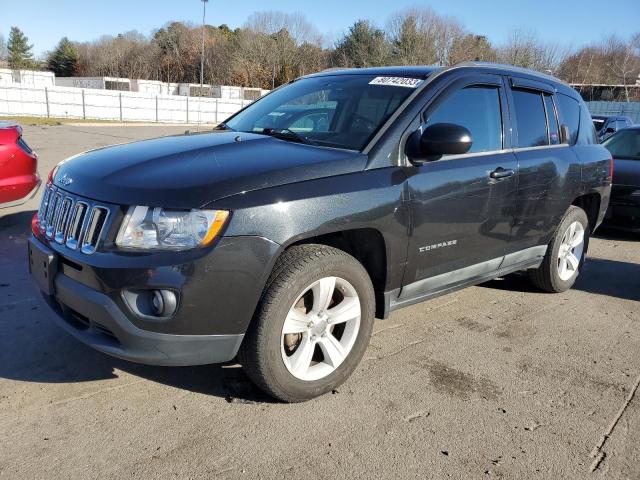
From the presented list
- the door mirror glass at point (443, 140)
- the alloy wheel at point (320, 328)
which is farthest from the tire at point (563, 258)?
the alloy wheel at point (320, 328)

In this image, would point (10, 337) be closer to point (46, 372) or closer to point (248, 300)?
point (46, 372)

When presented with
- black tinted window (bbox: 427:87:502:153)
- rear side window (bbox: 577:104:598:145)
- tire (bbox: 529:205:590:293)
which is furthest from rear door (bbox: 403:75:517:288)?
rear side window (bbox: 577:104:598:145)

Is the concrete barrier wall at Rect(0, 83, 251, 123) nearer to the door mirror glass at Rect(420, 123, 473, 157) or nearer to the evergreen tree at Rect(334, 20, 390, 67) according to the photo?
the evergreen tree at Rect(334, 20, 390, 67)

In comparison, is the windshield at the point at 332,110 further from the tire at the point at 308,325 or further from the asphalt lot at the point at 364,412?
the asphalt lot at the point at 364,412

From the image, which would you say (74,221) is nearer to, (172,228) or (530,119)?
(172,228)

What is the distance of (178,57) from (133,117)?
46.9 metres

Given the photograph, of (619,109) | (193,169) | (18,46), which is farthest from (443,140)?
(18,46)

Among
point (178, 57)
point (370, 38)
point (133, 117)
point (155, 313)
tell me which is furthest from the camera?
point (178, 57)

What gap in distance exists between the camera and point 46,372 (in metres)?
3.25

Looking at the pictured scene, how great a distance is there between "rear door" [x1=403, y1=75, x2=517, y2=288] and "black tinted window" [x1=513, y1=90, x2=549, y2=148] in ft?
0.75

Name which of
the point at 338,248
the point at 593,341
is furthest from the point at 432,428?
the point at 593,341

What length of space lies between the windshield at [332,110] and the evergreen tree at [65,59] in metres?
91.8

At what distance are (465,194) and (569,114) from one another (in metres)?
2.04

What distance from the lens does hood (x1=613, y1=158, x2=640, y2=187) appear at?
7.29 metres
